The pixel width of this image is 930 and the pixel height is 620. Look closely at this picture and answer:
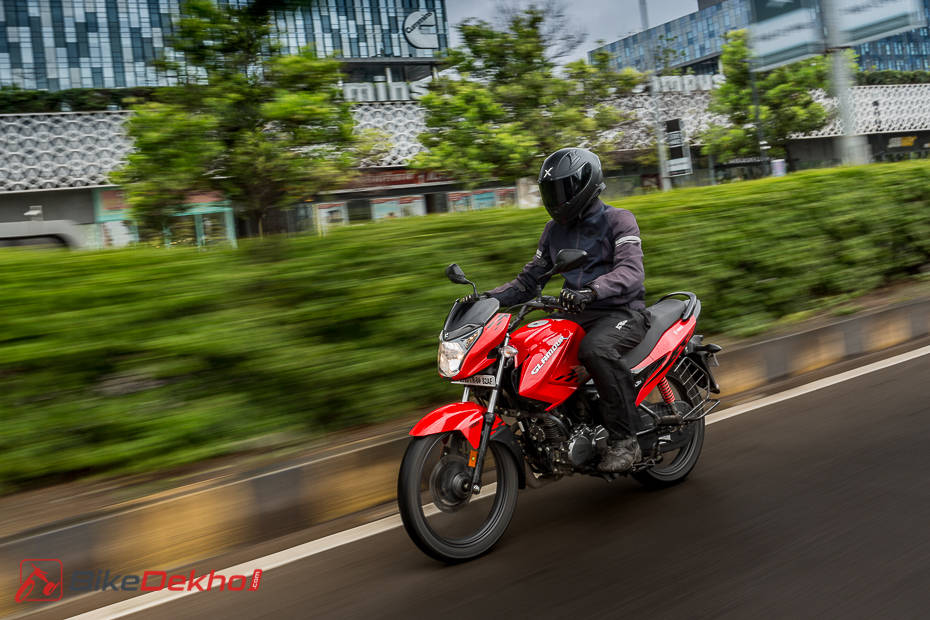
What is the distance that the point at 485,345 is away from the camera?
3.99 meters

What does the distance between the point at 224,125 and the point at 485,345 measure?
6.66 meters

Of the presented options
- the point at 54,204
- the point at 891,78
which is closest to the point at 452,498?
the point at 54,204

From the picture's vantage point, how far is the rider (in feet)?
14.0

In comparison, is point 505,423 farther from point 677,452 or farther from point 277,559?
point 677,452

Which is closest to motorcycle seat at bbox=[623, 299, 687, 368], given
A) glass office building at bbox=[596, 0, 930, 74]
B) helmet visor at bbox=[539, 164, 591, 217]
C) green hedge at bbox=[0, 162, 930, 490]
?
helmet visor at bbox=[539, 164, 591, 217]

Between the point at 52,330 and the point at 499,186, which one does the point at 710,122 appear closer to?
the point at 499,186

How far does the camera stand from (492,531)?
4137 millimetres

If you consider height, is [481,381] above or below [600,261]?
below

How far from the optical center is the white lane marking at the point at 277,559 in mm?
3832

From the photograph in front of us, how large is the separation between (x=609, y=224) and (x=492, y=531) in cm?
166

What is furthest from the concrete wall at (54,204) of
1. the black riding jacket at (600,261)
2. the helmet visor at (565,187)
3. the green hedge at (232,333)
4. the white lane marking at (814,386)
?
the helmet visor at (565,187)

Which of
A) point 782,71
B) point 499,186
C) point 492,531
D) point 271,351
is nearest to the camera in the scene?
point 492,531

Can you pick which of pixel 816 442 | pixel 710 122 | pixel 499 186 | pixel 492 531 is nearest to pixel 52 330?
pixel 492 531

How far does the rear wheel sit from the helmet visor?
1394mm
